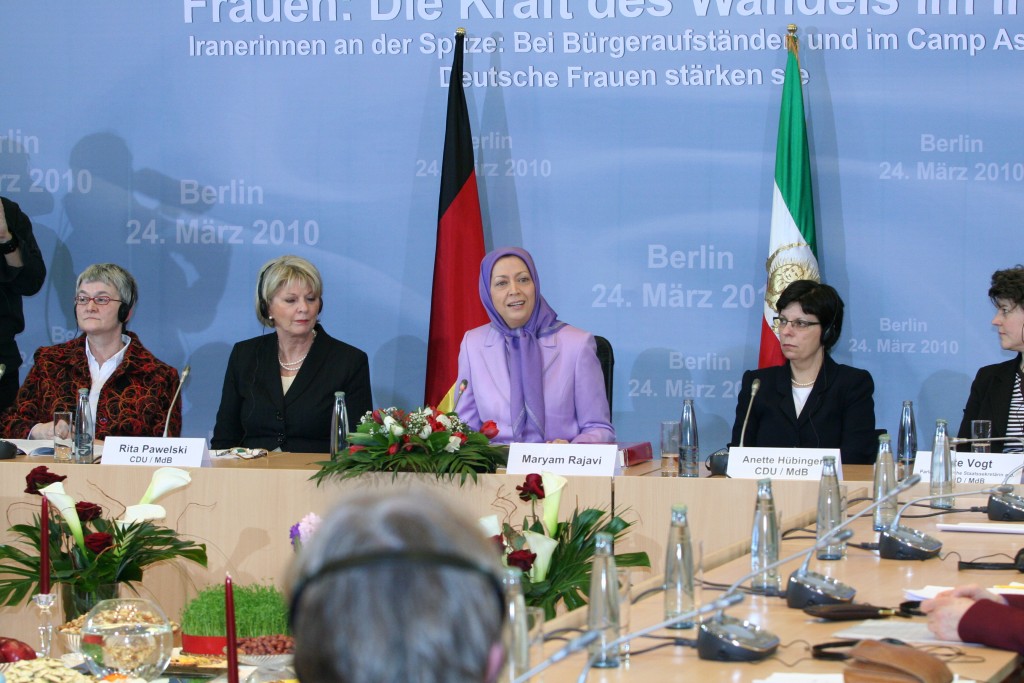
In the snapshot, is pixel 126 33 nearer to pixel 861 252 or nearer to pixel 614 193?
pixel 614 193

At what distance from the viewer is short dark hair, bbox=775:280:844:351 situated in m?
4.39

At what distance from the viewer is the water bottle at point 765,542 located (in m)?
2.29

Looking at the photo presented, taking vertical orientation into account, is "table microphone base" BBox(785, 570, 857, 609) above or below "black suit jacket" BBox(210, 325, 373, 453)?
below

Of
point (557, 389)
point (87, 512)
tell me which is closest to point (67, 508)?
point (87, 512)

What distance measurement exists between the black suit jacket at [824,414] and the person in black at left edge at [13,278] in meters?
2.93

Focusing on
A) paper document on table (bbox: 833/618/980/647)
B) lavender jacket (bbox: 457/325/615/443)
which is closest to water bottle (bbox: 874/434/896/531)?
paper document on table (bbox: 833/618/980/647)

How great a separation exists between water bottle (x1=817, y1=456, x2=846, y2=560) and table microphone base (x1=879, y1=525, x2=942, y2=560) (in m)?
0.08

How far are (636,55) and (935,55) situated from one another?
1.19 m

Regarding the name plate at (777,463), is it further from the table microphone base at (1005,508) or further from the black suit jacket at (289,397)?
the black suit jacket at (289,397)

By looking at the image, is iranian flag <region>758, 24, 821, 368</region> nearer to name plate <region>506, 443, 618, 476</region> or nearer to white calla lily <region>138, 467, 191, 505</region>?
name plate <region>506, 443, 618, 476</region>

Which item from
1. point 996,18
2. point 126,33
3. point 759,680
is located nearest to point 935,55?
point 996,18

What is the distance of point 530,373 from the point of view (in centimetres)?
437

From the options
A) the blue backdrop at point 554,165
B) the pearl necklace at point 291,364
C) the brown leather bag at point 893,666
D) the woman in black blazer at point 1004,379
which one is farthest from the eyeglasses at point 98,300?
the brown leather bag at point 893,666

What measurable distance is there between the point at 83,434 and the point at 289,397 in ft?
3.01
